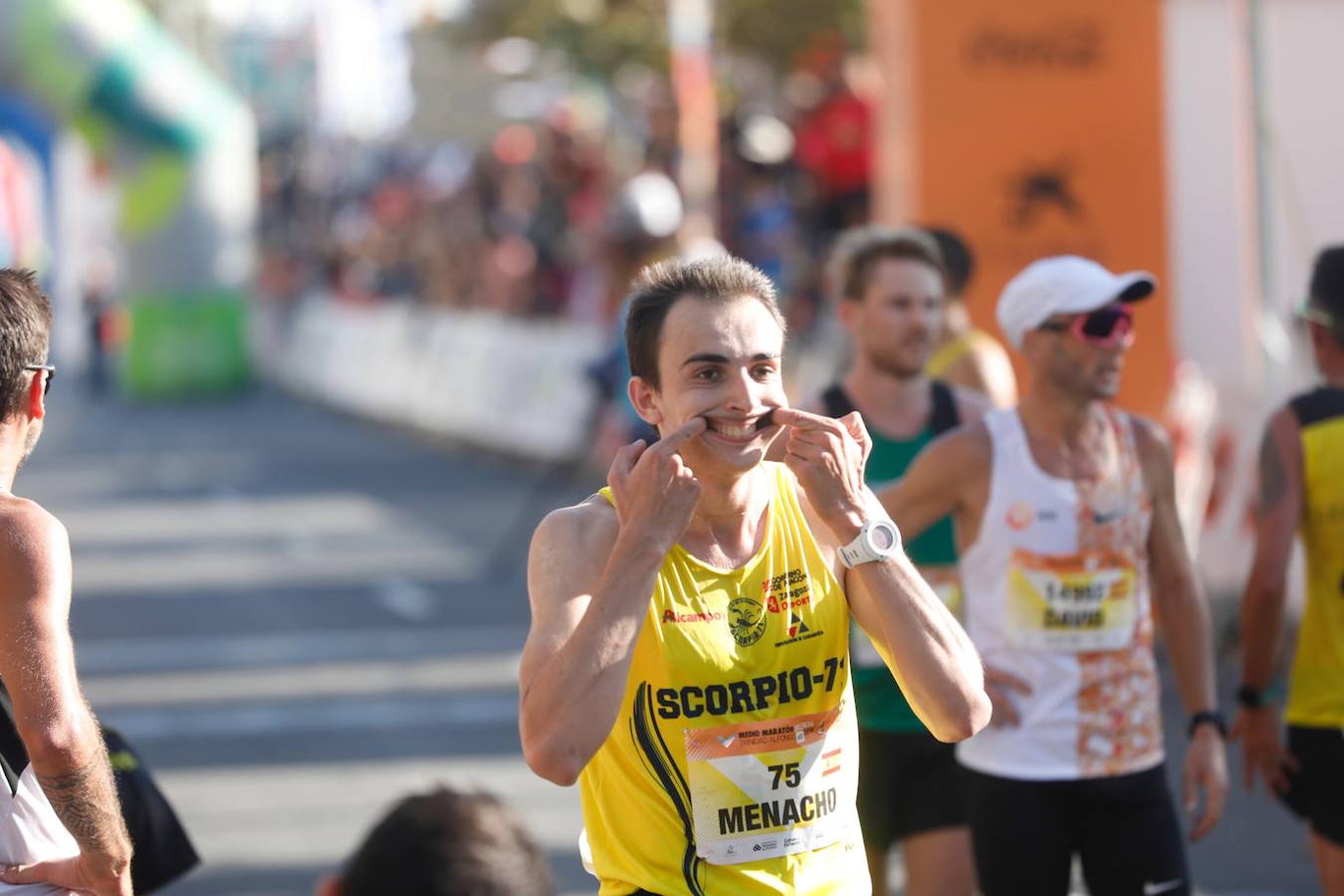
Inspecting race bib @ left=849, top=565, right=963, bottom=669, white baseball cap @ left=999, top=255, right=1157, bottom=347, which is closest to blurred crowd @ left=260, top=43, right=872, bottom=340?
race bib @ left=849, top=565, right=963, bottom=669

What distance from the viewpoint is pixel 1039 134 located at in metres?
12.9

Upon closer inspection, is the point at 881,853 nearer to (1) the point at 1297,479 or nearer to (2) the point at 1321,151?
(1) the point at 1297,479

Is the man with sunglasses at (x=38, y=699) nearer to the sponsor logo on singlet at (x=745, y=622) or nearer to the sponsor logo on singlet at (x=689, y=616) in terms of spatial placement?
the sponsor logo on singlet at (x=689, y=616)

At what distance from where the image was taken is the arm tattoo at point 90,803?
3.57 metres

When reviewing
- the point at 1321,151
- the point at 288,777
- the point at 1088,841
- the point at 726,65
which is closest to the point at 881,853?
the point at 1088,841

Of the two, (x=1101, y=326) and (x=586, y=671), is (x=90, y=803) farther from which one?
(x=1101, y=326)

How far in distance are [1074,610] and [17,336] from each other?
244 centimetres

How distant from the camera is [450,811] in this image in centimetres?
307

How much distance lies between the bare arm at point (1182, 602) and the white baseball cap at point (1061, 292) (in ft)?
1.05

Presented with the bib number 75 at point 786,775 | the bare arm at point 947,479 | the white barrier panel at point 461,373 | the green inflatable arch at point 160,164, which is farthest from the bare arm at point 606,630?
the green inflatable arch at point 160,164

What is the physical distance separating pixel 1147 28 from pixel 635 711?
10196mm

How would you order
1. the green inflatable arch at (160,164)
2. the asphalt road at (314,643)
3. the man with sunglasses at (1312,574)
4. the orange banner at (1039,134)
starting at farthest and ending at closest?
the green inflatable arch at (160,164) → the orange banner at (1039,134) → the asphalt road at (314,643) → the man with sunglasses at (1312,574)

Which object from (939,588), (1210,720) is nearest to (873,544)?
(1210,720)

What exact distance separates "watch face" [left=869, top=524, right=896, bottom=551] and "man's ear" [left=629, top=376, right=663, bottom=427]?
42 cm
